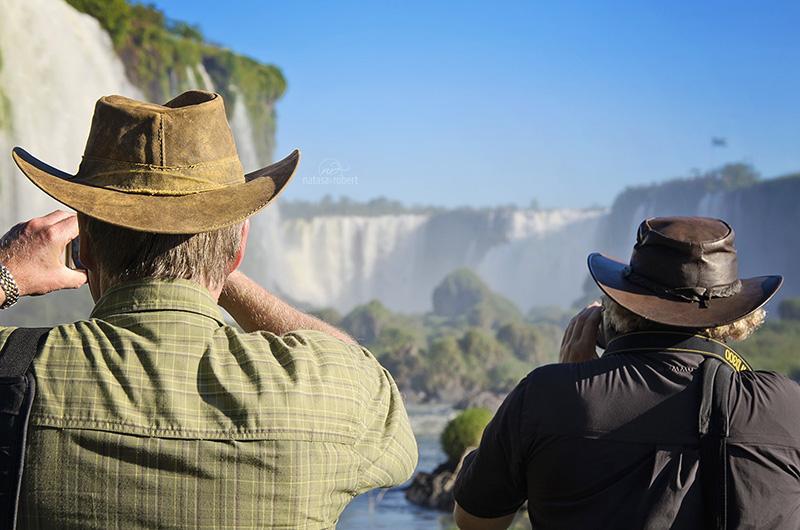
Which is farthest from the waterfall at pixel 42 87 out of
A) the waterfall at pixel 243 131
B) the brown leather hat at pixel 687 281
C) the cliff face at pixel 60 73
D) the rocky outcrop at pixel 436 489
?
the brown leather hat at pixel 687 281

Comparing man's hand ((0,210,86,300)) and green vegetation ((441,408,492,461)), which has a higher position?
man's hand ((0,210,86,300))

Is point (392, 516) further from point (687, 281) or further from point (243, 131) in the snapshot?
point (243, 131)

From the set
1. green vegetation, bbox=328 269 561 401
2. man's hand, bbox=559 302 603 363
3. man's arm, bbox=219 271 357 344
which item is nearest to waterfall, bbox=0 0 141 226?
green vegetation, bbox=328 269 561 401

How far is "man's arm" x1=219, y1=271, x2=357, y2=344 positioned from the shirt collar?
248mm

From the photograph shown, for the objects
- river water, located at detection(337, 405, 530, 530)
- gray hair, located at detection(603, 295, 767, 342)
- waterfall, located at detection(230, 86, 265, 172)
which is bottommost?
river water, located at detection(337, 405, 530, 530)

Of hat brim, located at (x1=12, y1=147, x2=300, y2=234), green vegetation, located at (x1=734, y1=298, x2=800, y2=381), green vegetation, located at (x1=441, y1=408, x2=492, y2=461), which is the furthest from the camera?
green vegetation, located at (x1=734, y1=298, x2=800, y2=381)

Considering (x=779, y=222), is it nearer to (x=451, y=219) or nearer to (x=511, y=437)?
(x=451, y=219)

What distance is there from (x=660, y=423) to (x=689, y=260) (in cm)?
39

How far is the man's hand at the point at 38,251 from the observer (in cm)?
190

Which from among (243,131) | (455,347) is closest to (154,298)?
(455,347)

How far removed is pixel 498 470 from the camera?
2.15 meters

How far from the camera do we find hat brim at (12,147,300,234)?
5.60 feet

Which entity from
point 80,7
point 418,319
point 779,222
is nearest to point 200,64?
point 80,7

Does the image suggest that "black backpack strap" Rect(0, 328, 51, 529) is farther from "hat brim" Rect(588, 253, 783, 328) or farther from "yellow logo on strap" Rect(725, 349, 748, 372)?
"yellow logo on strap" Rect(725, 349, 748, 372)
